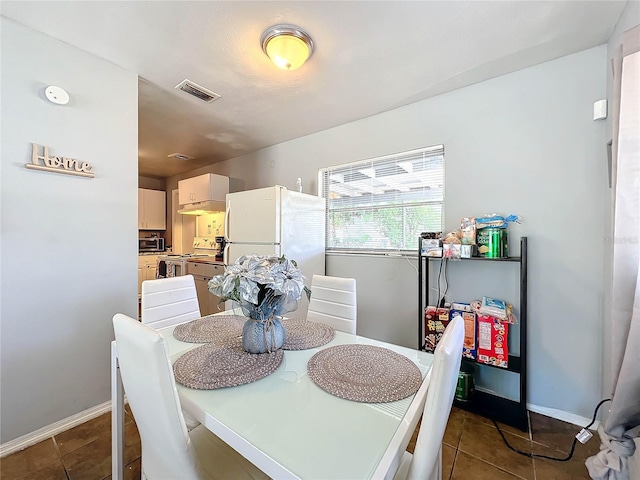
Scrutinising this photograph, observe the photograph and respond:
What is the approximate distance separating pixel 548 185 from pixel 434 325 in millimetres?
1294

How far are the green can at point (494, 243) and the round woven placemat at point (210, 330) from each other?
1.76 metres

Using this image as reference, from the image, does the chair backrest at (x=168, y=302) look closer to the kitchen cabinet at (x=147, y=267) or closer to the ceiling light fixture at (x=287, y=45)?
the ceiling light fixture at (x=287, y=45)

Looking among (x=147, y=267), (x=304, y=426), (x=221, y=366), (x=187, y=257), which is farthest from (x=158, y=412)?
(x=147, y=267)

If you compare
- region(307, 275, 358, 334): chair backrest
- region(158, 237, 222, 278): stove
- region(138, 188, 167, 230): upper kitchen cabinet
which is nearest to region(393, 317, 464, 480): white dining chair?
region(307, 275, 358, 334): chair backrest

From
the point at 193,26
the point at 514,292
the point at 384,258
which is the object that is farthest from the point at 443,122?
the point at 193,26

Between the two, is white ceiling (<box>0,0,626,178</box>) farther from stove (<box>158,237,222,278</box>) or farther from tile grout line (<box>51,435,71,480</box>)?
tile grout line (<box>51,435,71,480</box>)

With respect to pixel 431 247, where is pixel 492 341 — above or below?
below

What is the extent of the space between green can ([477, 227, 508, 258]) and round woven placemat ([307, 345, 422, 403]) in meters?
1.16

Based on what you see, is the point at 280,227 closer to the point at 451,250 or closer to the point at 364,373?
the point at 451,250

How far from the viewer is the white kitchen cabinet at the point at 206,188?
3.93 metres

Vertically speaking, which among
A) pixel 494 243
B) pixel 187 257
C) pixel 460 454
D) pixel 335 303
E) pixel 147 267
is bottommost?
pixel 460 454

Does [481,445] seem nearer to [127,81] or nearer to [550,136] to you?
[550,136]

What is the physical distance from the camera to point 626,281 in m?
1.06

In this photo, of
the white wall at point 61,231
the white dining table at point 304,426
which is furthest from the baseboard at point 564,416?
the white wall at point 61,231
